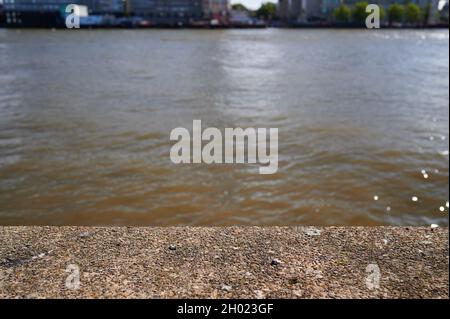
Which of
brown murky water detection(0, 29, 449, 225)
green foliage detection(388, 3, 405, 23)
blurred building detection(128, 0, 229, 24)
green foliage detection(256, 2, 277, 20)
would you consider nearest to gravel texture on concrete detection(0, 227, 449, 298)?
brown murky water detection(0, 29, 449, 225)

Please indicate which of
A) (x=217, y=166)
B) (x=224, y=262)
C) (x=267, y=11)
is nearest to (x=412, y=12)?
(x=267, y=11)

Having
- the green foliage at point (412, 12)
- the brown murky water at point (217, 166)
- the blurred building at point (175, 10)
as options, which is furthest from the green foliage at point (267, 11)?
the brown murky water at point (217, 166)

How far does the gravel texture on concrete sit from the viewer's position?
2.38 metres

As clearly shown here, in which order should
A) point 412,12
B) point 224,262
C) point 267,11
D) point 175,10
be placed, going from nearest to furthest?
1. point 224,262
2. point 412,12
3. point 175,10
4. point 267,11

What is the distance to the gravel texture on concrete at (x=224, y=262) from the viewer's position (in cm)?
238

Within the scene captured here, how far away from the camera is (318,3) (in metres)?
97.1

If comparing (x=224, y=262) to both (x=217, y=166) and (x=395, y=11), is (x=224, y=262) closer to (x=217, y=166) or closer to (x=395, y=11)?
(x=217, y=166)

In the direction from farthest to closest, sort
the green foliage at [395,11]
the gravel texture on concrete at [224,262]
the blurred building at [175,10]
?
the blurred building at [175,10], the green foliage at [395,11], the gravel texture on concrete at [224,262]

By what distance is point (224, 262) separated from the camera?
2.69 metres

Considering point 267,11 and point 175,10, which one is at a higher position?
point 267,11

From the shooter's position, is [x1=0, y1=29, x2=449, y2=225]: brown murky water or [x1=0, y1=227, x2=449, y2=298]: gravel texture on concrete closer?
[x1=0, y1=227, x2=449, y2=298]: gravel texture on concrete

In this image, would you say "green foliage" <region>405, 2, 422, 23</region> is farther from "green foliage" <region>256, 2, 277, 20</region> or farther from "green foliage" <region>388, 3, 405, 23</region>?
"green foliage" <region>256, 2, 277, 20</region>

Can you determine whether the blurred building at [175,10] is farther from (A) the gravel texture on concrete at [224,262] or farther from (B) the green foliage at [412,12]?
(A) the gravel texture on concrete at [224,262]
